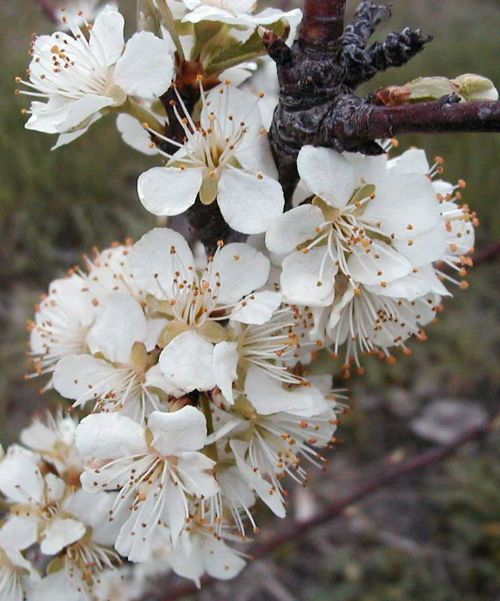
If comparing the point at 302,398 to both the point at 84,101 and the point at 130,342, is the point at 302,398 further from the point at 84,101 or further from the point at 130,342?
the point at 84,101

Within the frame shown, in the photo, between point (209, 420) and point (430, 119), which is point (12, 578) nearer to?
point (209, 420)

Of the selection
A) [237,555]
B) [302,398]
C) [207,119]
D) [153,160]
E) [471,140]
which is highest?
[207,119]

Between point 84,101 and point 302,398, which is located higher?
point 84,101

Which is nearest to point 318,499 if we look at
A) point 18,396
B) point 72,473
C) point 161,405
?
point 18,396

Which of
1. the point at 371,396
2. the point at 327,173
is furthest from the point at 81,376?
the point at 371,396

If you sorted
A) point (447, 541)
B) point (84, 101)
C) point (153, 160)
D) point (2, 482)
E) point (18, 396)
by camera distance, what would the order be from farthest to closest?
point (153, 160)
point (18, 396)
point (447, 541)
point (2, 482)
point (84, 101)

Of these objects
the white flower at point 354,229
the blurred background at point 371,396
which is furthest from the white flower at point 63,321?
the blurred background at point 371,396

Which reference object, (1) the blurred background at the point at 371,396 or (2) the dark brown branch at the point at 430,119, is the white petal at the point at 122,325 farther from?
(1) the blurred background at the point at 371,396
